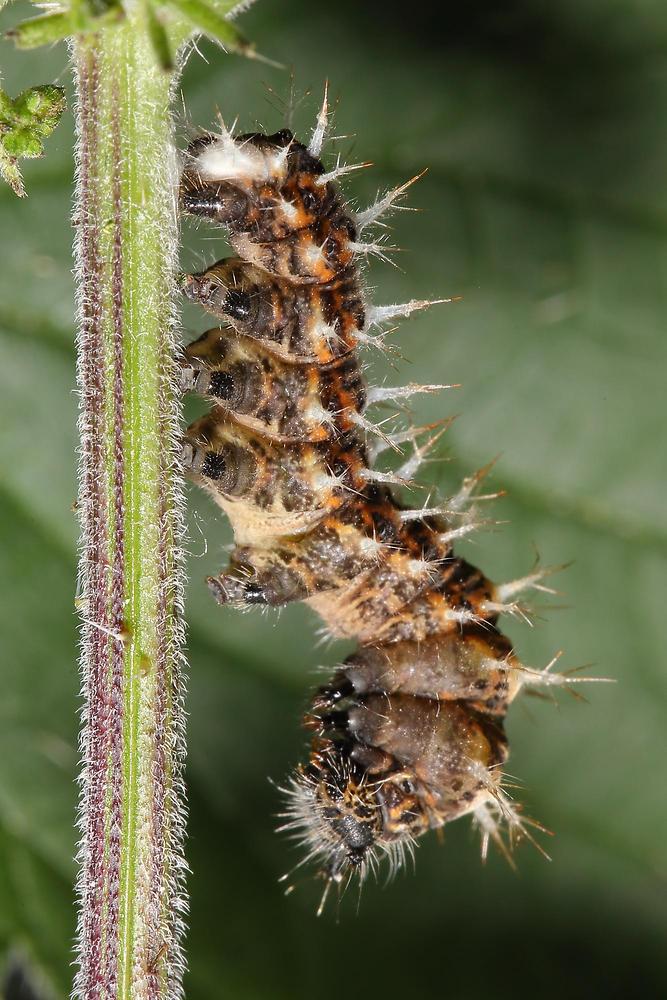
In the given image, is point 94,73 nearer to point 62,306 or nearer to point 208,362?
point 208,362

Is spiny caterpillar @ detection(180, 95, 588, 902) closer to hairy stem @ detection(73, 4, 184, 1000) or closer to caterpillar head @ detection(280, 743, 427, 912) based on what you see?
caterpillar head @ detection(280, 743, 427, 912)

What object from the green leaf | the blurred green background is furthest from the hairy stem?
the blurred green background

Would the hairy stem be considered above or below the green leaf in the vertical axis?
below

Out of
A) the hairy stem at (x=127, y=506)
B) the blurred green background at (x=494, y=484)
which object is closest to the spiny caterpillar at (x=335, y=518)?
the hairy stem at (x=127, y=506)

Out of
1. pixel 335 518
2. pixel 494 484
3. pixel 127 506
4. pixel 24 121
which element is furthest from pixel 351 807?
pixel 24 121

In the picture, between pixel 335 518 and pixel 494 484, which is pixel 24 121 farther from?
pixel 494 484

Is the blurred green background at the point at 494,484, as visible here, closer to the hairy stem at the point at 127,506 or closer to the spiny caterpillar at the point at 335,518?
the spiny caterpillar at the point at 335,518

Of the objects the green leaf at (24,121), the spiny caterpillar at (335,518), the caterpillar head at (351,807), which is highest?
the green leaf at (24,121)
